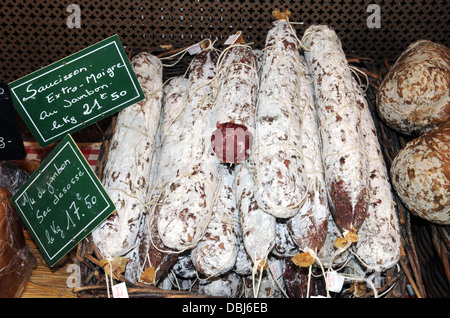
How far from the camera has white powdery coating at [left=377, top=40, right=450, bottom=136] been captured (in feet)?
6.98

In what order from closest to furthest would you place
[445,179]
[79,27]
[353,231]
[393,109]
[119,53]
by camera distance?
[353,231]
[445,179]
[119,53]
[393,109]
[79,27]

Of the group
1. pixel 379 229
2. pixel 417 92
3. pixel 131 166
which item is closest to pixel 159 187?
pixel 131 166

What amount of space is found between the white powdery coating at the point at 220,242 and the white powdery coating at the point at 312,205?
0.89ft

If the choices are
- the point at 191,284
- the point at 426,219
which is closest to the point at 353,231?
the point at 426,219

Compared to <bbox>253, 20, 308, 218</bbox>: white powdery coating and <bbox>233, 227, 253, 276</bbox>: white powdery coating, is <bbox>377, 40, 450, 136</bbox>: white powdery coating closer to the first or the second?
<bbox>253, 20, 308, 218</bbox>: white powdery coating

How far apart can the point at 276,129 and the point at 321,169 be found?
1.01 ft

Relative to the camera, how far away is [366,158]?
199 centimetres

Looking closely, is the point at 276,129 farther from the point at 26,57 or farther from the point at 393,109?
the point at 26,57

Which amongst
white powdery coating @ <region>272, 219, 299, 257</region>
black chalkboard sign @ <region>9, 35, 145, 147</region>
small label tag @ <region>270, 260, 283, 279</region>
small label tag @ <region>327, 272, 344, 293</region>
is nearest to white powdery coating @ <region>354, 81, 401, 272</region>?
small label tag @ <region>327, 272, 344, 293</region>

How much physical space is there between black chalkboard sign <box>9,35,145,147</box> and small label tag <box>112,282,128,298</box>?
2.68 ft

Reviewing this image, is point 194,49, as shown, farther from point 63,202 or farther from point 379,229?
point 379,229

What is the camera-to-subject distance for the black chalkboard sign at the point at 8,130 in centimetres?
185

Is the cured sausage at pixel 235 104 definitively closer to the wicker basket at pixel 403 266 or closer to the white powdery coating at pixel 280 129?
the white powdery coating at pixel 280 129

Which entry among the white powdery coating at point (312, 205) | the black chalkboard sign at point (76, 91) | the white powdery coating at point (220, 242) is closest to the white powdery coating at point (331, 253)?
the white powdery coating at point (312, 205)
